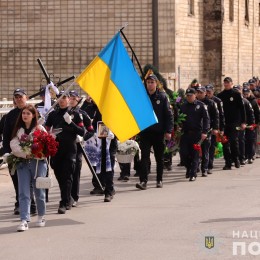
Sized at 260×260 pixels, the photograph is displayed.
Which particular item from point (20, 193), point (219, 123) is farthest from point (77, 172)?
point (219, 123)

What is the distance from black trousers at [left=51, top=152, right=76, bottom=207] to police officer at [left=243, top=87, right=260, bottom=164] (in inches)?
335

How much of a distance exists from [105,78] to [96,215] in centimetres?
206

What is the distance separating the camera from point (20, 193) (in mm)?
11836

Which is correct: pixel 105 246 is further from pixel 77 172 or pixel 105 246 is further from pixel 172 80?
pixel 172 80

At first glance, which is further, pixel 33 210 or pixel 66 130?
pixel 66 130

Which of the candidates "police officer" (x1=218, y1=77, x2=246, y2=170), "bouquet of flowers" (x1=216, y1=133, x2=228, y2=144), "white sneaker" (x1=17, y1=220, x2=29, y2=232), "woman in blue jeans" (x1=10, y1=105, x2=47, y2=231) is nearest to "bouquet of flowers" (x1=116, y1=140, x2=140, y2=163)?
"bouquet of flowers" (x1=216, y1=133, x2=228, y2=144)

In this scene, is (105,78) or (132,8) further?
(132,8)

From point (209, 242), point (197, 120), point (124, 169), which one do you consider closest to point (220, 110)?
point (197, 120)

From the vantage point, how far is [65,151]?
1316 centimetres

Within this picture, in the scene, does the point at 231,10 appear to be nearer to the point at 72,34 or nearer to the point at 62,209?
the point at 72,34

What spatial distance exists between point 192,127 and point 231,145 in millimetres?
2361

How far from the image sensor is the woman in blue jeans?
11805 mm

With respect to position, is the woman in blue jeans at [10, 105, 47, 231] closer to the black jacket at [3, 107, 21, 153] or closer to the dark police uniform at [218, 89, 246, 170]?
the black jacket at [3, 107, 21, 153]

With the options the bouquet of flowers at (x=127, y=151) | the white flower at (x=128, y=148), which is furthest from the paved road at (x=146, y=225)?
the white flower at (x=128, y=148)
